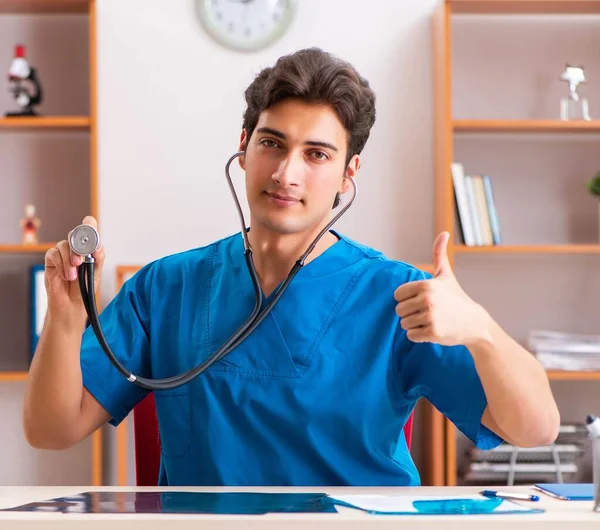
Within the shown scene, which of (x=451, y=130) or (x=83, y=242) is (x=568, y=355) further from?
(x=83, y=242)

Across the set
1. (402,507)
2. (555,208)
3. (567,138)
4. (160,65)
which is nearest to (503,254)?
(555,208)

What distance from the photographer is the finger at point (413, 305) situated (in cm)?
108

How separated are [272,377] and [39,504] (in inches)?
17.3

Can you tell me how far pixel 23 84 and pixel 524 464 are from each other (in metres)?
1.92

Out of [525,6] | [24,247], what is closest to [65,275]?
[24,247]

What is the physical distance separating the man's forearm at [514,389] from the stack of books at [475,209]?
4.94 ft

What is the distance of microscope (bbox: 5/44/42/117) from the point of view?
9.02ft

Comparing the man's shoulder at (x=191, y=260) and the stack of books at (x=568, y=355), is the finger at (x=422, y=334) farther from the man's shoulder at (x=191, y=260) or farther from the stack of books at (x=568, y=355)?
the stack of books at (x=568, y=355)

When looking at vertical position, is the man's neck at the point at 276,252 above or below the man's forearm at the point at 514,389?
above

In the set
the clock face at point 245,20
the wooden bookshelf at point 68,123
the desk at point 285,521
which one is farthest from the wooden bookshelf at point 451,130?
the desk at point 285,521

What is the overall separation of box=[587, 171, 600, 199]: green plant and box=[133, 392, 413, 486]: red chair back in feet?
5.30

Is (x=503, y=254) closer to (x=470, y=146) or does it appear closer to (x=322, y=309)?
(x=470, y=146)

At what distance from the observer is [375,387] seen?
136 cm

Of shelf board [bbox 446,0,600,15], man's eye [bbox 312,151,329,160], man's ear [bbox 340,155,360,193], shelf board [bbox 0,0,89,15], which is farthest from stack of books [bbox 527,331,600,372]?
shelf board [bbox 0,0,89,15]
